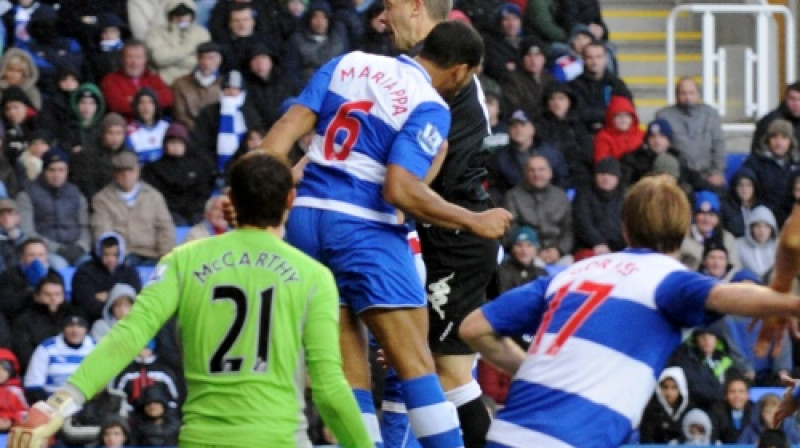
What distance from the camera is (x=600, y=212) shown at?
16.3 meters

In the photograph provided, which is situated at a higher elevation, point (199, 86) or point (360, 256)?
point (360, 256)

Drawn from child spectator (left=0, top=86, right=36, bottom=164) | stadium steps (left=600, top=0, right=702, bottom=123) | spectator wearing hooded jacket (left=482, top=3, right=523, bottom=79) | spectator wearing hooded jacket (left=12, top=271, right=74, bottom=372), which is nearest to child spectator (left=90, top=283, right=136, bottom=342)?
spectator wearing hooded jacket (left=12, top=271, right=74, bottom=372)

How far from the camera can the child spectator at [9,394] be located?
13492mm

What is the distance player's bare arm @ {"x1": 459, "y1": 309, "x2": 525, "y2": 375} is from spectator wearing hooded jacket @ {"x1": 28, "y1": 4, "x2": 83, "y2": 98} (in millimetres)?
9961

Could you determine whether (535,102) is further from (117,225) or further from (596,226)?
(117,225)

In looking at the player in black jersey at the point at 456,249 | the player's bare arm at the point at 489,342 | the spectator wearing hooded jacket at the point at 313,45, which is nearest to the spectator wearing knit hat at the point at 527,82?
the spectator wearing hooded jacket at the point at 313,45

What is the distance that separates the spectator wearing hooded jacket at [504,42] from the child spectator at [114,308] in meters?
4.14

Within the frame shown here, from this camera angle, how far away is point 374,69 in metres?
8.20

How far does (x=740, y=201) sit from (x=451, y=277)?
870 centimetres

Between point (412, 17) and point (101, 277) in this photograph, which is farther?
point (101, 277)

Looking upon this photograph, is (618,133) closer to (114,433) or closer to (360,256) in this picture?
(114,433)

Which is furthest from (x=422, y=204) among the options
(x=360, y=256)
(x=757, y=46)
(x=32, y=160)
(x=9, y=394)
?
(x=757, y=46)

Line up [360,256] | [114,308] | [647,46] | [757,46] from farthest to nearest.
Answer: [647,46] < [757,46] < [114,308] < [360,256]

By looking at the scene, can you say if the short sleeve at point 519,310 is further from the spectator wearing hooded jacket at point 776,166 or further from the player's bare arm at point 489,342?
the spectator wearing hooded jacket at point 776,166
